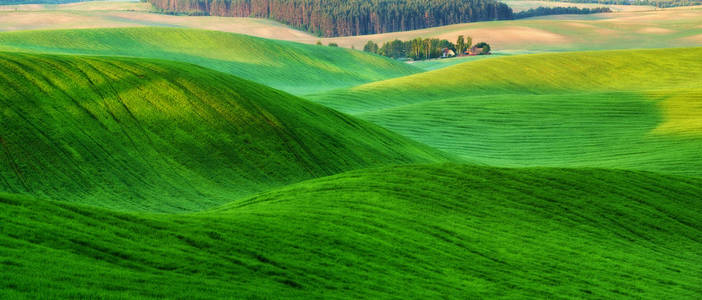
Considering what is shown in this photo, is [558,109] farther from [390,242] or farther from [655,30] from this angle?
[655,30]

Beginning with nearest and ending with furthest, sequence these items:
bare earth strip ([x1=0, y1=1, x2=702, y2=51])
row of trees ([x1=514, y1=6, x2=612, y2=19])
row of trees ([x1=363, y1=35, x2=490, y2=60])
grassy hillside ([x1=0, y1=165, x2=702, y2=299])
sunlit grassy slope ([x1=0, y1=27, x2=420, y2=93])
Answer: grassy hillside ([x1=0, y1=165, x2=702, y2=299]) → sunlit grassy slope ([x1=0, y1=27, x2=420, y2=93]) → bare earth strip ([x1=0, y1=1, x2=702, y2=51]) → row of trees ([x1=363, y1=35, x2=490, y2=60]) → row of trees ([x1=514, y1=6, x2=612, y2=19])

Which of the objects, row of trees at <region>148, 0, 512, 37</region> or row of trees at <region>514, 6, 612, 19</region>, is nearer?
row of trees at <region>148, 0, 512, 37</region>

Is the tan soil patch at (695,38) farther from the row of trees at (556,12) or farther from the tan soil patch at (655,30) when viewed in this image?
the row of trees at (556,12)

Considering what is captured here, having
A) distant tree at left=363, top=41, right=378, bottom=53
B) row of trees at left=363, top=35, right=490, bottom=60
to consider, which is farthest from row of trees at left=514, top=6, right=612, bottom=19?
distant tree at left=363, top=41, right=378, bottom=53

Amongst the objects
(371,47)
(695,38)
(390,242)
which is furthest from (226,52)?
(695,38)

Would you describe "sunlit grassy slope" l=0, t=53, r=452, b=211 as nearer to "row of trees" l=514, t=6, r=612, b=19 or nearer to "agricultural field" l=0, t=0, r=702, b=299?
"agricultural field" l=0, t=0, r=702, b=299

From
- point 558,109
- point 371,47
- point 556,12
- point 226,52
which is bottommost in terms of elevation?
point 371,47

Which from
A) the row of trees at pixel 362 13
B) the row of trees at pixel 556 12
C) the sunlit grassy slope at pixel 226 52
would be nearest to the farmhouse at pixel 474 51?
the sunlit grassy slope at pixel 226 52

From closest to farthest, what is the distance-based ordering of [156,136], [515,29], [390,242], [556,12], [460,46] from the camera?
[390,242], [156,136], [460,46], [515,29], [556,12]
